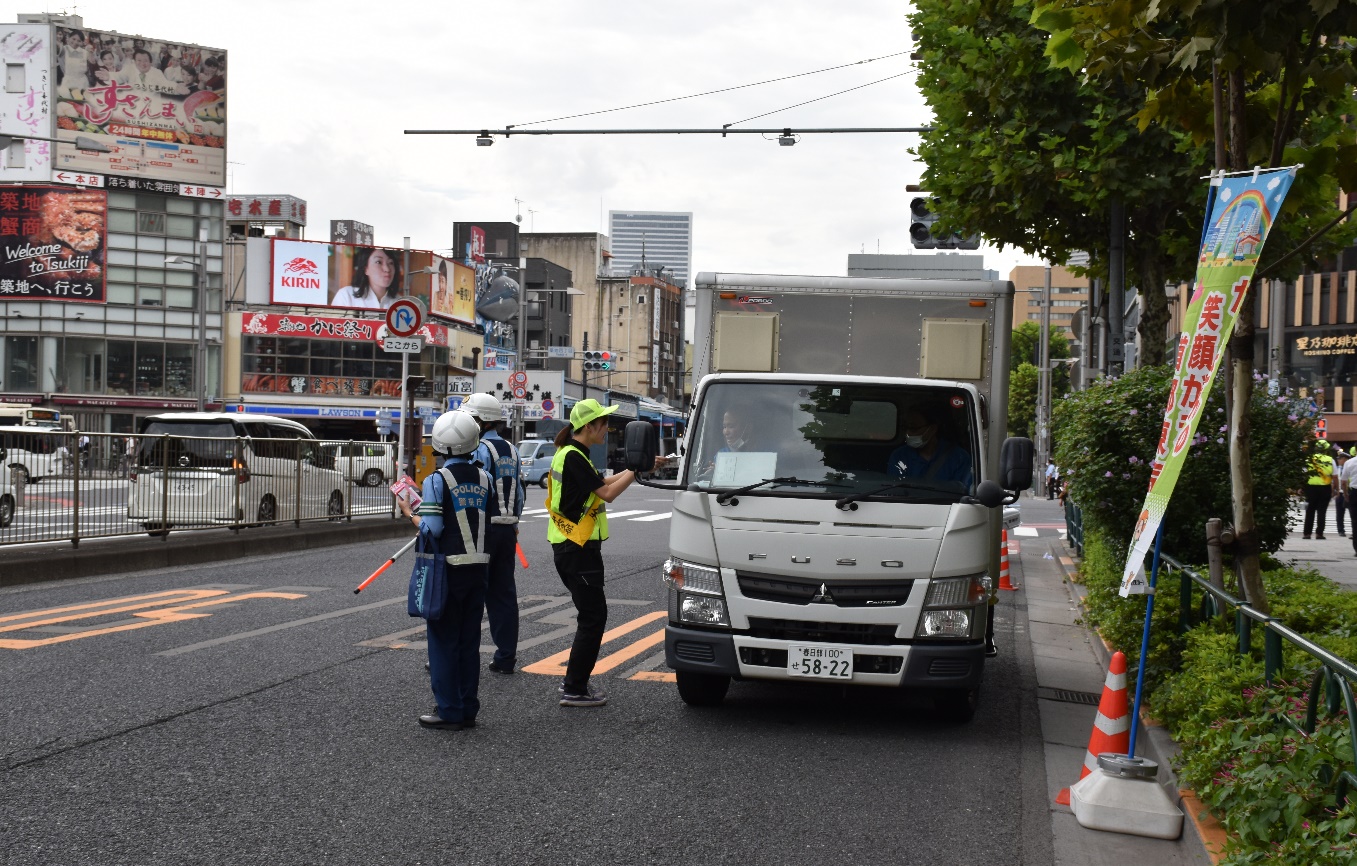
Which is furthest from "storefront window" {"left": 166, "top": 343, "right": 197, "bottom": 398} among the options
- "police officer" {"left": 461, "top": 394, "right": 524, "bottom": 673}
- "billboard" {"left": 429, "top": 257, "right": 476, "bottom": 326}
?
"police officer" {"left": 461, "top": 394, "right": 524, "bottom": 673}

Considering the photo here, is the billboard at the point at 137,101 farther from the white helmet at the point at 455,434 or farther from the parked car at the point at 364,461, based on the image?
the white helmet at the point at 455,434

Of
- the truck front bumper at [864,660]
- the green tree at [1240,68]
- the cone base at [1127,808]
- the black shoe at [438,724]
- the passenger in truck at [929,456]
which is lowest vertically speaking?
the black shoe at [438,724]

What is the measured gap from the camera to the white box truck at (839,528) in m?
7.32

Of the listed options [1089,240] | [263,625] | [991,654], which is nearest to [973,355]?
[991,654]

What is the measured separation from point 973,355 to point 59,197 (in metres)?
60.5

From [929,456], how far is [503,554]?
279 cm

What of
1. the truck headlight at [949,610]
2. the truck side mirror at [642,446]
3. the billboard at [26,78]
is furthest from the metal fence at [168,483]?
the billboard at [26,78]

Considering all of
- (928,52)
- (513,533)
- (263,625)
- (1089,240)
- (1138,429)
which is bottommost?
(263,625)

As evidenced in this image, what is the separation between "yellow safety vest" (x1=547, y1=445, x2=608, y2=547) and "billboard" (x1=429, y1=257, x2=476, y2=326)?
67464 mm

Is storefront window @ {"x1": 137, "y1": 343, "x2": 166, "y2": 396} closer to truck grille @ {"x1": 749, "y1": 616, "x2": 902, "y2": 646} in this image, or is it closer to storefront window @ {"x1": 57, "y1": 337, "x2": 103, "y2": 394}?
storefront window @ {"x1": 57, "y1": 337, "x2": 103, "y2": 394}

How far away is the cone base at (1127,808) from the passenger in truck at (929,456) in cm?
229

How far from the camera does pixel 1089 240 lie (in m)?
15.5

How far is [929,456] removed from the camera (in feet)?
26.2

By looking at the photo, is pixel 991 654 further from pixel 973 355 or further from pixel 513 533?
pixel 513 533
